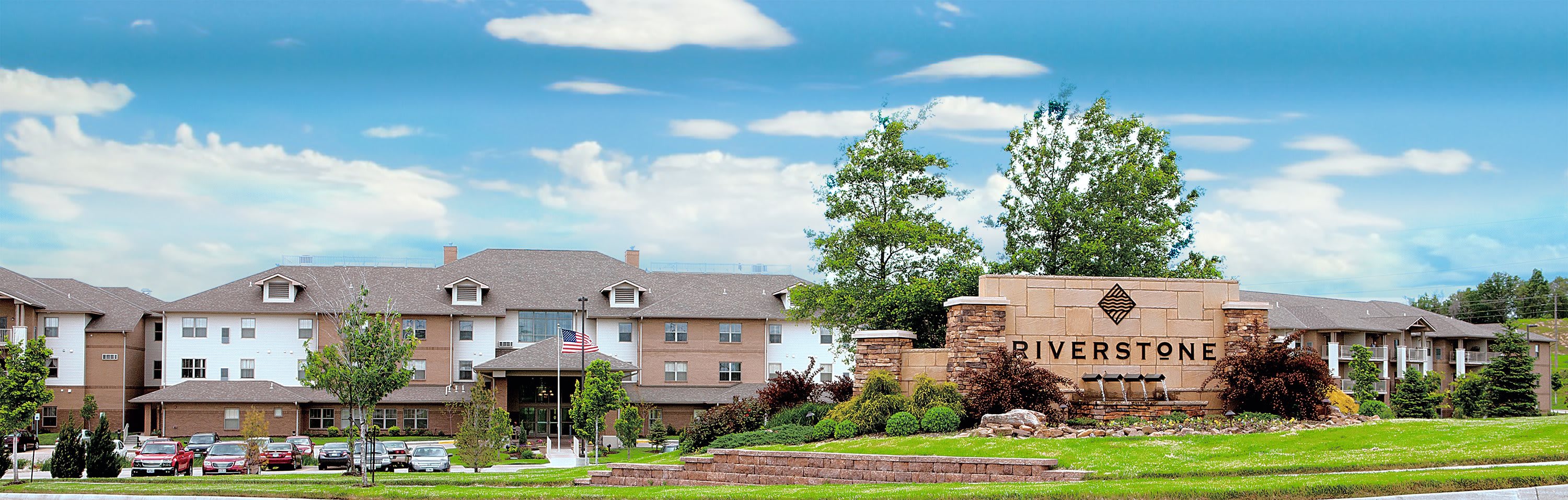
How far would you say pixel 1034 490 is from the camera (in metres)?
18.3

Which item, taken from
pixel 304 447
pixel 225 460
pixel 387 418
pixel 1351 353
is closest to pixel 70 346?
pixel 387 418

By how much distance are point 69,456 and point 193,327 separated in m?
35.3

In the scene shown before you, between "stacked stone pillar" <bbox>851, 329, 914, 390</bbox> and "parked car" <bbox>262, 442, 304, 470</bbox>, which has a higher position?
"stacked stone pillar" <bbox>851, 329, 914, 390</bbox>

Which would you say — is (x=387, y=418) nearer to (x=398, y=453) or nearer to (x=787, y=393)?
(x=398, y=453)

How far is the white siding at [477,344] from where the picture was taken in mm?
66875

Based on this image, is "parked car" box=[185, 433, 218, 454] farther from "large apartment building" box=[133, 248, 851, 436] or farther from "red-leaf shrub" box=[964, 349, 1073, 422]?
"red-leaf shrub" box=[964, 349, 1073, 422]

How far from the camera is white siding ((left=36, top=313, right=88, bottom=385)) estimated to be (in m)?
65.6

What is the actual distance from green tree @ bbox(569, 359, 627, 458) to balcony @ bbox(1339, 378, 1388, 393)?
158 feet

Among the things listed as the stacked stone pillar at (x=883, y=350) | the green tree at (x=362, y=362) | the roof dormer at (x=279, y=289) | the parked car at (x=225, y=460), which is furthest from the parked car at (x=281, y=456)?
the roof dormer at (x=279, y=289)

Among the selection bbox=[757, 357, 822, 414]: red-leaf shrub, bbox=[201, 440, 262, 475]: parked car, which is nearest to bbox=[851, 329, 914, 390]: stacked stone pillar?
bbox=[757, 357, 822, 414]: red-leaf shrub

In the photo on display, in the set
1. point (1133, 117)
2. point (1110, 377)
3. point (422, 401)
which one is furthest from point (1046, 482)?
point (422, 401)

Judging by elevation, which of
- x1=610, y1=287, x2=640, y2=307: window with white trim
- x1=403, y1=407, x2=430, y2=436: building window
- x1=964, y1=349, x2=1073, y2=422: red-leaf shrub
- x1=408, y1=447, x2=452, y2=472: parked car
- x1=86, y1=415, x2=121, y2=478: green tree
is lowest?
x1=403, y1=407, x2=430, y2=436: building window

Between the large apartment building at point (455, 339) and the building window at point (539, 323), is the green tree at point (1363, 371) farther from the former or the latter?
the building window at point (539, 323)

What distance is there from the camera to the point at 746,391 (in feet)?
212
